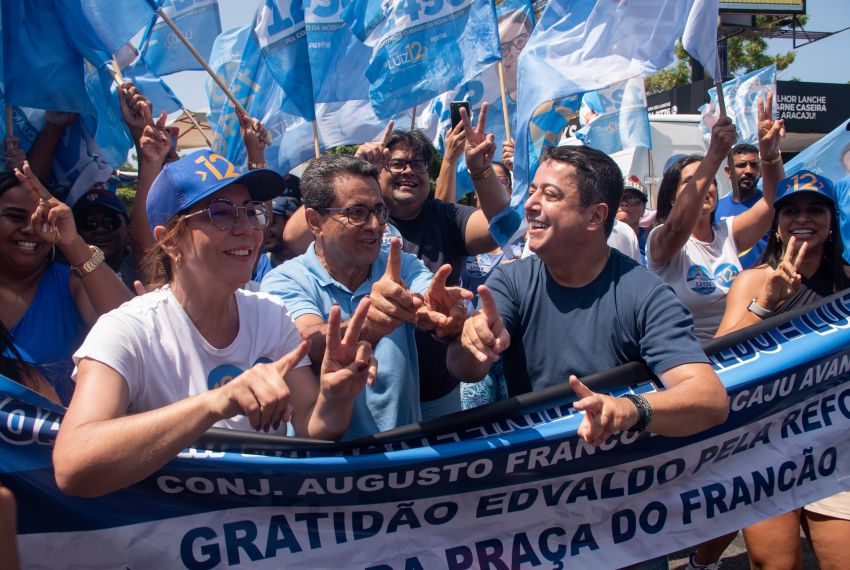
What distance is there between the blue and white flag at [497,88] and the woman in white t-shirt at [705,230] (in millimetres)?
1813

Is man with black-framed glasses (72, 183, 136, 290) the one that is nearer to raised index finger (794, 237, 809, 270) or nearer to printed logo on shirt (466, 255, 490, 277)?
printed logo on shirt (466, 255, 490, 277)

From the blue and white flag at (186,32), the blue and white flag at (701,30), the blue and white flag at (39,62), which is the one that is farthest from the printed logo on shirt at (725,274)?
the blue and white flag at (186,32)

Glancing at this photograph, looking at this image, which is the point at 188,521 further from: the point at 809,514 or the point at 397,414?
the point at 809,514

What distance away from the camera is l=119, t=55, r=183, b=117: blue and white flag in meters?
5.63

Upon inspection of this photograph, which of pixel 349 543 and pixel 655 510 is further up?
pixel 349 543

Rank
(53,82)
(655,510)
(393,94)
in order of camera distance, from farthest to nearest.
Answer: (393,94), (53,82), (655,510)

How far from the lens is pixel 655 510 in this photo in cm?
274

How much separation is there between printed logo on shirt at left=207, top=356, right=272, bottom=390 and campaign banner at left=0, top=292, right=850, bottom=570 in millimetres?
181

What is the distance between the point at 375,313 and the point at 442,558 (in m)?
0.84

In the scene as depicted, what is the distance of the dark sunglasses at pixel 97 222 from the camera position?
3.93 meters

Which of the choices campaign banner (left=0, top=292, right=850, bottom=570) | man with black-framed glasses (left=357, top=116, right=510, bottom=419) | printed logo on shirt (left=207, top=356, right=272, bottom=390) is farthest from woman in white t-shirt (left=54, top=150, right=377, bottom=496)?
man with black-framed glasses (left=357, top=116, right=510, bottom=419)

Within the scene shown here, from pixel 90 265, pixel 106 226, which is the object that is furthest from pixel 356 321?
pixel 106 226

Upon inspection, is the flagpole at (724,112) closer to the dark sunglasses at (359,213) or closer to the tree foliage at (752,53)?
the dark sunglasses at (359,213)

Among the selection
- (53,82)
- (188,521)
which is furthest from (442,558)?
(53,82)
